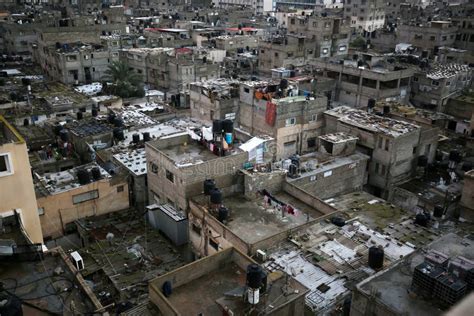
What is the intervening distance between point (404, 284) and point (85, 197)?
73.9ft

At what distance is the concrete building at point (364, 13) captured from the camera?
11239 centimetres

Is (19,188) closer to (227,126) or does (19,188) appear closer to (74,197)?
(74,197)

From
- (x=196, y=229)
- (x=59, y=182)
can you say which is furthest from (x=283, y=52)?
(x=196, y=229)

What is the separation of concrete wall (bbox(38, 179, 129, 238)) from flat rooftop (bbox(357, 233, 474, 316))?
2086cm

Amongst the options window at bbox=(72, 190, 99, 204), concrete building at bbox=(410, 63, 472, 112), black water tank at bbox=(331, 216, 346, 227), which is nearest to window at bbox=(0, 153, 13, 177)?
window at bbox=(72, 190, 99, 204)

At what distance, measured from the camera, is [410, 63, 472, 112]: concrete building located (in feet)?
191

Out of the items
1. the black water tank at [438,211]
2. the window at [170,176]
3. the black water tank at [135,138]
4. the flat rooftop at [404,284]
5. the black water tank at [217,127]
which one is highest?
the black water tank at [217,127]

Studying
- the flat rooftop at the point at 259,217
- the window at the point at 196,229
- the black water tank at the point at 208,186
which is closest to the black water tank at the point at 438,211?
the flat rooftop at the point at 259,217

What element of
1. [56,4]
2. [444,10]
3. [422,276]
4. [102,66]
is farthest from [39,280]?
[56,4]

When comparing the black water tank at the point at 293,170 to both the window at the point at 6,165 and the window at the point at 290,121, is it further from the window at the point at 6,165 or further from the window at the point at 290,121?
the window at the point at 6,165

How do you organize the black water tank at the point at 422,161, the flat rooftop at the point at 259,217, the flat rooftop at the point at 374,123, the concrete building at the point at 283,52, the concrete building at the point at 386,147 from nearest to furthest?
the flat rooftop at the point at 259,217, the concrete building at the point at 386,147, the flat rooftop at the point at 374,123, the black water tank at the point at 422,161, the concrete building at the point at 283,52

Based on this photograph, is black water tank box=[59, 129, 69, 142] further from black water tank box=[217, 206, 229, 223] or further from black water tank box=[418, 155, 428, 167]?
black water tank box=[418, 155, 428, 167]

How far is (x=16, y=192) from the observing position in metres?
19.7

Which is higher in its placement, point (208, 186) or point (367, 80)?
point (367, 80)
